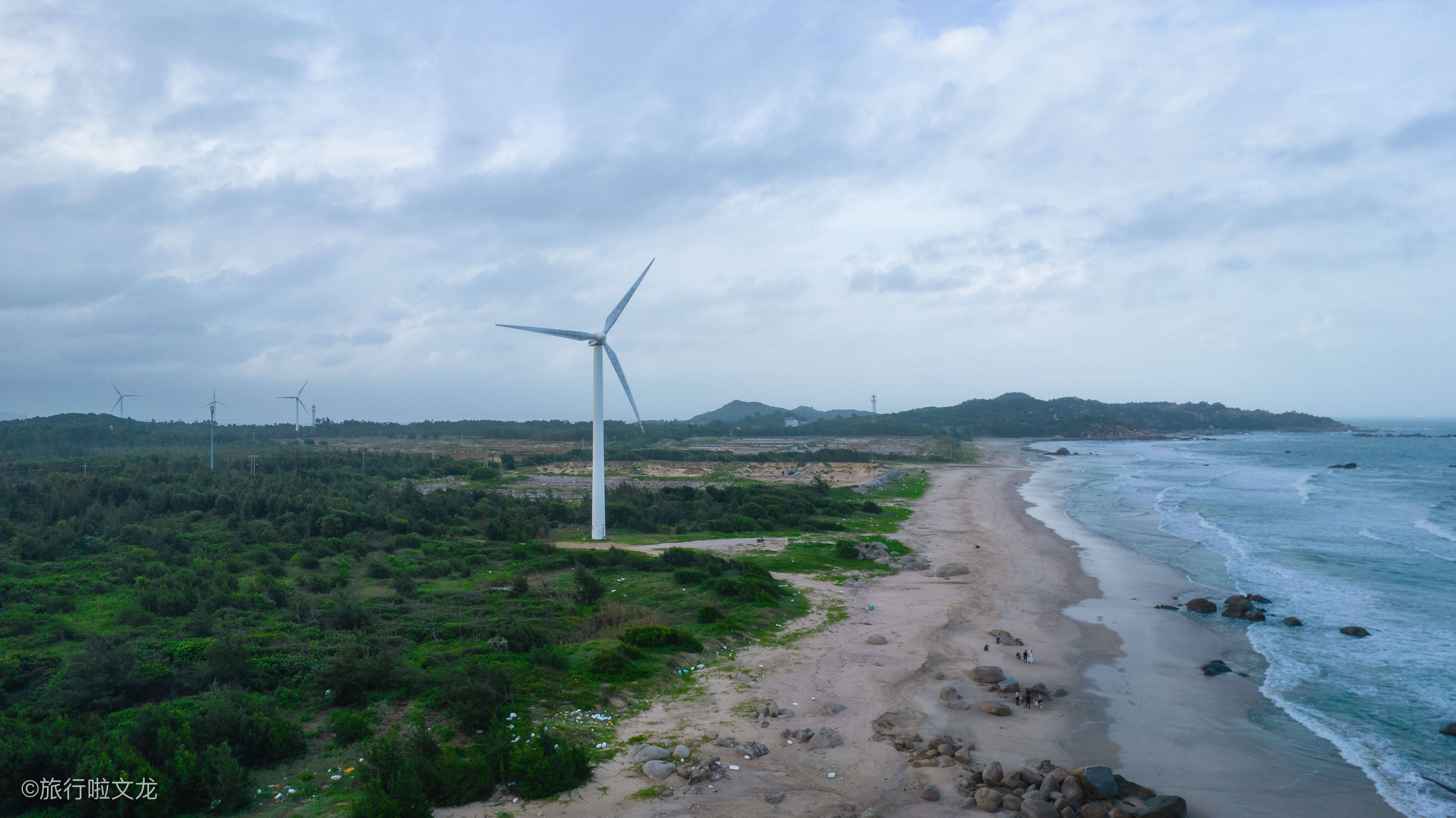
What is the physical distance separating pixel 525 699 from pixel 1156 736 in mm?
13789

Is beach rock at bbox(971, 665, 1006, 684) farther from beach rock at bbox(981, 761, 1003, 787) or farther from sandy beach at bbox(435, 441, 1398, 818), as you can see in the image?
beach rock at bbox(981, 761, 1003, 787)

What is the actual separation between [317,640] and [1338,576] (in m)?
40.5

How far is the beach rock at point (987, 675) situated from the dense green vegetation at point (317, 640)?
6.37 metres

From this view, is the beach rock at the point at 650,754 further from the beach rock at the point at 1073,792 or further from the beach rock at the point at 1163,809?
the beach rock at the point at 1163,809

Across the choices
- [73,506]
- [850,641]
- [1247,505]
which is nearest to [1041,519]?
[1247,505]

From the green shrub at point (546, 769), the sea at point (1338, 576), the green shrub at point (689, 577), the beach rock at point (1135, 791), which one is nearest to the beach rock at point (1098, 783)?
the beach rock at point (1135, 791)

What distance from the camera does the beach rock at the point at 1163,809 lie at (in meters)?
11.3

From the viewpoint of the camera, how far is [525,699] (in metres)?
14.9

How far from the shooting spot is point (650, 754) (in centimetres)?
1284

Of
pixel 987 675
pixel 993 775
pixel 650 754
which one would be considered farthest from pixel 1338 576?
pixel 650 754

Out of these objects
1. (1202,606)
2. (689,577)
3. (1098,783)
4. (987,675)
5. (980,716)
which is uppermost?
(689,577)

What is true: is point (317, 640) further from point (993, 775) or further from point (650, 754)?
point (993, 775)

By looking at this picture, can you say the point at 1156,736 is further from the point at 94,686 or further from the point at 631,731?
the point at 94,686

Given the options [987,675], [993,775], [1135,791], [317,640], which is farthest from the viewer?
[987,675]
